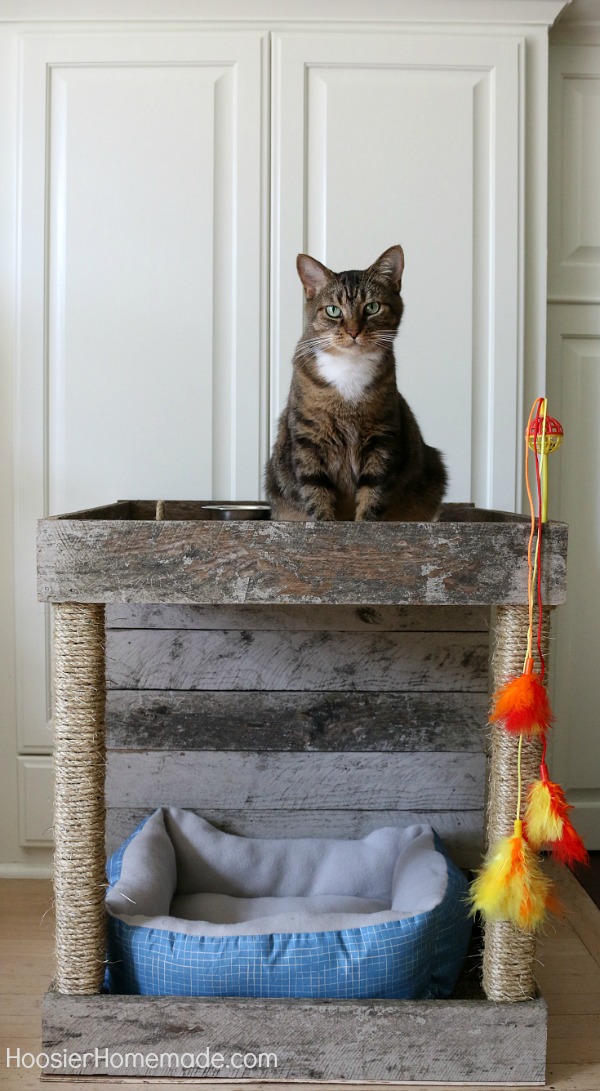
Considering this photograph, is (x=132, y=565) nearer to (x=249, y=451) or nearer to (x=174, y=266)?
(x=249, y=451)

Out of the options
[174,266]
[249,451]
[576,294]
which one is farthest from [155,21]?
[576,294]

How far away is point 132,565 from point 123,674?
496mm

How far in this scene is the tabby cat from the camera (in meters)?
1.27

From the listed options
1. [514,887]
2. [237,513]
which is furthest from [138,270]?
[514,887]

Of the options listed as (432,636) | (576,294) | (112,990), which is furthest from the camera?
(576,294)

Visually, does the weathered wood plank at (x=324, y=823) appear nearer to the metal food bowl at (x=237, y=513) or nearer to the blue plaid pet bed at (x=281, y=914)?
the blue plaid pet bed at (x=281, y=914)

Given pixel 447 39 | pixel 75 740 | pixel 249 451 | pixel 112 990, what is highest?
pixel 447 39

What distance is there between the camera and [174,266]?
1.88 meters

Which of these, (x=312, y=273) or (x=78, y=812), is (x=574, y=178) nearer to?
(x=312, y=273)

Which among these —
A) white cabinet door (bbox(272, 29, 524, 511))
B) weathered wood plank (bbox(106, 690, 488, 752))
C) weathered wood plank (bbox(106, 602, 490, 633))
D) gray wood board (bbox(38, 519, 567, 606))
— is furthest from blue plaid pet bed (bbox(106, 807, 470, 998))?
white cabinet door (bbox(272, 29, 524, 511))

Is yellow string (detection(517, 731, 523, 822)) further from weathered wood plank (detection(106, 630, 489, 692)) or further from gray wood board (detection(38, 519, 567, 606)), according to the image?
weathered wood plank (detection(106, 630, 489, 692))

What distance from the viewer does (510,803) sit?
112 centimetres

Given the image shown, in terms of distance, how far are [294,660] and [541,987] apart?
0.62m

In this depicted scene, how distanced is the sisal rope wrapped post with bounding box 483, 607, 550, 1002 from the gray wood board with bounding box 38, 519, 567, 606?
0.08 meters
